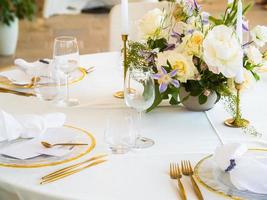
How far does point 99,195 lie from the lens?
1.46m

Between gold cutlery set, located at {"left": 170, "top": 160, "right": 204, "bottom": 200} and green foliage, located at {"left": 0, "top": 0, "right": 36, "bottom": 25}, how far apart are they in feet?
12.4

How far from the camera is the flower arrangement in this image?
178 cm

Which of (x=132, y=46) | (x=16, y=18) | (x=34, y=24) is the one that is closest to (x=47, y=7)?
(x=34, y=24)

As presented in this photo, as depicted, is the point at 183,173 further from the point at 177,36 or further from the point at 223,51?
the point at 177,36

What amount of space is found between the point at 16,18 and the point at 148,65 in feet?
11.7

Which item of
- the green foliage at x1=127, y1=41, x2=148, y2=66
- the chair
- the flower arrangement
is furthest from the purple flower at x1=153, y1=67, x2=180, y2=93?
the chair

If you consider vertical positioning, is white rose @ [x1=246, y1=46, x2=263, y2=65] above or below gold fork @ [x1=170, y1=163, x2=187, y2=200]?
above

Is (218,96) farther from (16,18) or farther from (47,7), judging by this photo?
(47,7)

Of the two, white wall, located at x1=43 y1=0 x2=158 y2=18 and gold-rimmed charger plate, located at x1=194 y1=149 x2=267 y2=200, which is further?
white wall, located at x1=43 y1=0 x2=158 y2=18

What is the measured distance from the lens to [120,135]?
1717 millimetres

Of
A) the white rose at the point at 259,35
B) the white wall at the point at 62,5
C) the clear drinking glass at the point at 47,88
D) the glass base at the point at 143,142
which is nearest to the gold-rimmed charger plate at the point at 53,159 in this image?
the glass base at the point at 143,142

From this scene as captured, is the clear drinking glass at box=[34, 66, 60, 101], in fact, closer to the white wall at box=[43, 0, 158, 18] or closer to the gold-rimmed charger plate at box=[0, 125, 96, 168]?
the gold-rimmed charger plate at box=[0, 125, 96, 168]

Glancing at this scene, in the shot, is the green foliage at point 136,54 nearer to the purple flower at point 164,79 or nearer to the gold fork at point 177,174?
→ the purple flower at point 164,79

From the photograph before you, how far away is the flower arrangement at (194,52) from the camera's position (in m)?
1.78
